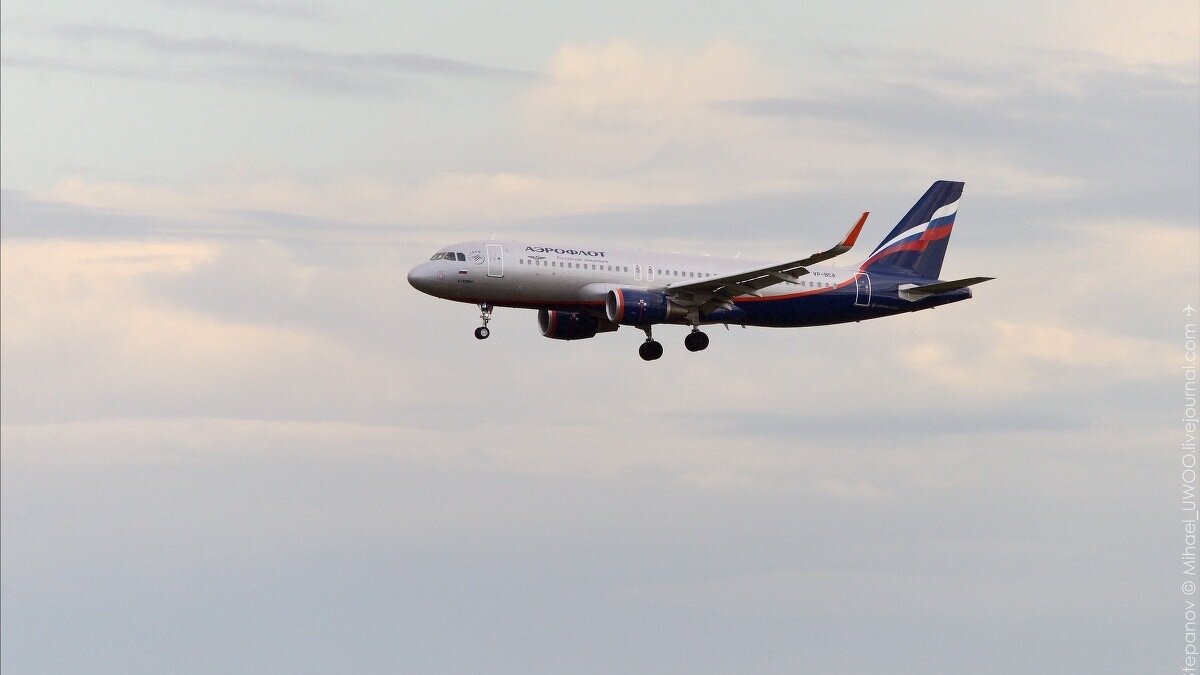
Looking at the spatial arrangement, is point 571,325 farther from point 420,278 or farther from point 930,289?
point 930,289

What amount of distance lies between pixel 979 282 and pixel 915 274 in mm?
7428

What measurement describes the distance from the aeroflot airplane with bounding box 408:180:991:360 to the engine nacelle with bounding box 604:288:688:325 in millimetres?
44

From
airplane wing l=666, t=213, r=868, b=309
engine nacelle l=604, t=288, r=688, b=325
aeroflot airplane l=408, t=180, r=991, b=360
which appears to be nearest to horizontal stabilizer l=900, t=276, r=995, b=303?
aeroflot airplane l=408, t=180, r=991, b=360

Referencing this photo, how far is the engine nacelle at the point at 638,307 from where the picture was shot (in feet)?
282

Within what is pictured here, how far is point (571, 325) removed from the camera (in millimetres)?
91938

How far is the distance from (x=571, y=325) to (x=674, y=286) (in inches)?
262

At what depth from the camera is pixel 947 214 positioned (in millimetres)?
100250

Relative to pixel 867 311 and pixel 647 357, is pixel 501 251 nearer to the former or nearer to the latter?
pixel 647 357

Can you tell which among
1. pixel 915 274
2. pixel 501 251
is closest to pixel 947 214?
pixel 915 274

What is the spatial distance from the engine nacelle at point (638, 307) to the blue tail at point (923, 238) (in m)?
13.0

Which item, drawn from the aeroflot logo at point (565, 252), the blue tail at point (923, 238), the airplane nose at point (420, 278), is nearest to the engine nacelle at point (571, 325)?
the aeroflot logo at point (565, 252)

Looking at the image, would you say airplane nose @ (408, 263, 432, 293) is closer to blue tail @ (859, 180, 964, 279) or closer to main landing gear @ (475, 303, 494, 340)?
main landing gear @ (475, 303, 494, 340)

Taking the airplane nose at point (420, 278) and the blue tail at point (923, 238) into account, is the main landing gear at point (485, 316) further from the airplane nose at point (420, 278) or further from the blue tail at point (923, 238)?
the blue tail at point (923, 238)

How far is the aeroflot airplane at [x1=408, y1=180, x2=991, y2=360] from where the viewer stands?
84625 mm
